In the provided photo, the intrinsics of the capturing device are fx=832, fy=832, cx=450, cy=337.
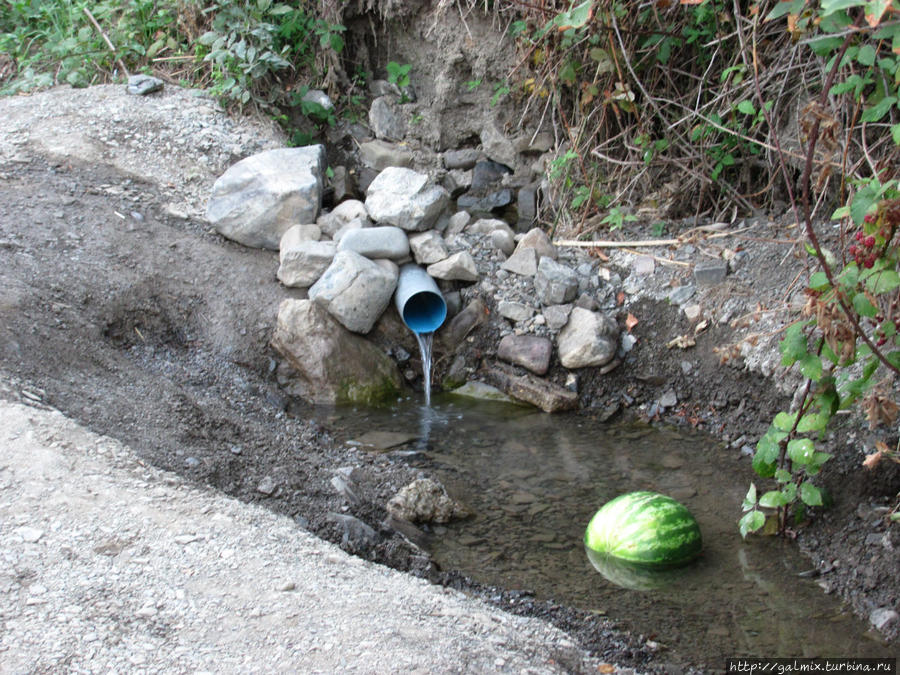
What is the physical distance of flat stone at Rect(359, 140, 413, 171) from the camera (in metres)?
8.22

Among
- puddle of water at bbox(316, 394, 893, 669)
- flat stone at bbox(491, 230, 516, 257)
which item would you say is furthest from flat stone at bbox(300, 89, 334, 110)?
puddle of water at bbox(316, 394, 893, 669)

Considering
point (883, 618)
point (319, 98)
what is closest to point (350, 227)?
point (319, 98)

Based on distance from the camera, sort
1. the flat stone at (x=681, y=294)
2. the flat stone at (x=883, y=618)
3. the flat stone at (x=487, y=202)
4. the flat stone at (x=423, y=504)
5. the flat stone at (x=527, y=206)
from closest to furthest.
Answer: the flat stone at (x=883, y=618) < the flat stone at (x=423, y=504) < the flat stone at (x=681, y=294) < the flat stone at (x=527, y=206) < the flat stone at (x=487, y=202)

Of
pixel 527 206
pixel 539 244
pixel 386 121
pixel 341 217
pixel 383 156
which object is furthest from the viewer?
pixel 386 121

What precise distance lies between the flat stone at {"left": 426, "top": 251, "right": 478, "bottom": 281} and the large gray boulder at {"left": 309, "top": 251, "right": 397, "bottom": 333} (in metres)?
0.42

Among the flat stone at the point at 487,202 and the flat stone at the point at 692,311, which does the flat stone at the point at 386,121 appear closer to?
the flat stone at the point at 487,202

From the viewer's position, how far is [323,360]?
6172 millimetres

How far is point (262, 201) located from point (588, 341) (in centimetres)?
299

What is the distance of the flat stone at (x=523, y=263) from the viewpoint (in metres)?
6.64

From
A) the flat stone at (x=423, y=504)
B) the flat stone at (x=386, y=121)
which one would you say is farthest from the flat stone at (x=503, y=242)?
the flat stone at (x=423, y=504)

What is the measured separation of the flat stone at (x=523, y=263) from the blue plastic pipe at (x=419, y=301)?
0.62 meters

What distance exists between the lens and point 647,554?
3.99 meters

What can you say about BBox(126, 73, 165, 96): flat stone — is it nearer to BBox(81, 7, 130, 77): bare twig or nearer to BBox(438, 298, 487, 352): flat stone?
BBox(81, 7, 130, 77): bare twig

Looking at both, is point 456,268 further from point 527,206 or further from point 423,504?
point 423,504
